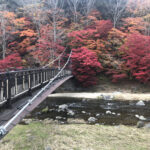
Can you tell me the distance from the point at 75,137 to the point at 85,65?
856cm

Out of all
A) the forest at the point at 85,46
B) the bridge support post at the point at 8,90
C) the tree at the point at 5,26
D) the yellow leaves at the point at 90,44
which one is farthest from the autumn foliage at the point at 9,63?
the bridge support post at the point at 8,90

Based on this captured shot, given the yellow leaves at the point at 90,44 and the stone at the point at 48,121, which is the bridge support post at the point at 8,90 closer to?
the stone at the point at 48,121

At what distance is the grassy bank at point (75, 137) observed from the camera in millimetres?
4145

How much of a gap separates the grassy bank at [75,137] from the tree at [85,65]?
739 centimetres

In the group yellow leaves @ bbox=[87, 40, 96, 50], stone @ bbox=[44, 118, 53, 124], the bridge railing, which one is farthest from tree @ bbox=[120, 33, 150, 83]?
the bridge railing

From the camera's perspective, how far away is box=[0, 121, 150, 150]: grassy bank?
4145mm

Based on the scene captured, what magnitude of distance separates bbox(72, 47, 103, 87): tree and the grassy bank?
739cm

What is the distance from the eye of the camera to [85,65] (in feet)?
41.8

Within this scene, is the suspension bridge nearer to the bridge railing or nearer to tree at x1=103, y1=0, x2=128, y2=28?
the bridge railing

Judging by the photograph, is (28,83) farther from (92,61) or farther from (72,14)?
(72,14)

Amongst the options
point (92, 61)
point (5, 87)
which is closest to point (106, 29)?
point (92, 61)

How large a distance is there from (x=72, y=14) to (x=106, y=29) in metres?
7.46

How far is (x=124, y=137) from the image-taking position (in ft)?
15.3

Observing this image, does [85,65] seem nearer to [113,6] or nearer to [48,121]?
[48,121]
